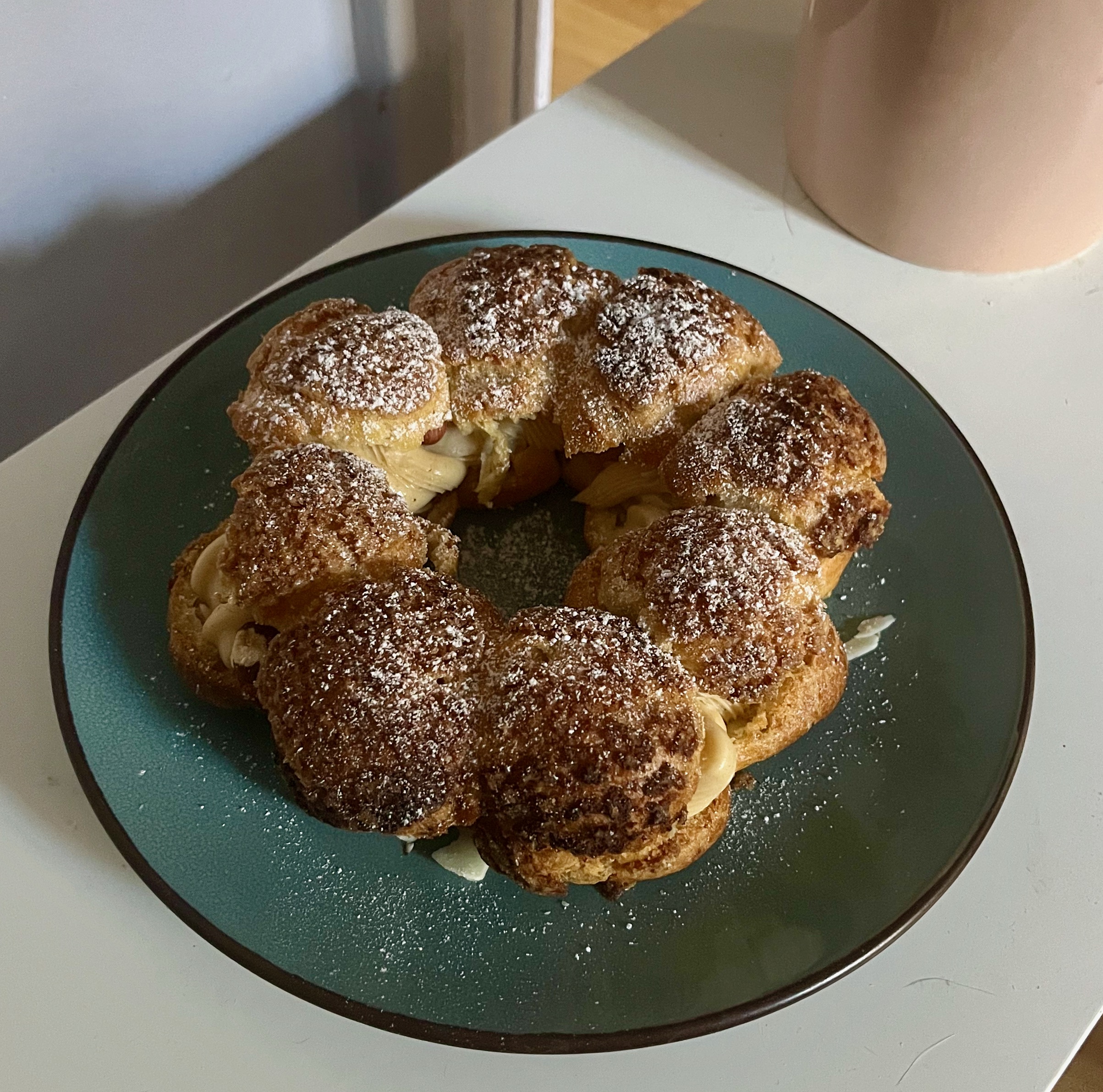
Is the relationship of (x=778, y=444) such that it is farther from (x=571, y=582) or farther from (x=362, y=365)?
(x=362, y=365)

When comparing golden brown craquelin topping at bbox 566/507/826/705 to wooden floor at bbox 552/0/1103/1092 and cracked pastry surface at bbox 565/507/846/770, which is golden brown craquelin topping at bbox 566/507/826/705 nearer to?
cracked pastry surface at bbox 565/507/846/770

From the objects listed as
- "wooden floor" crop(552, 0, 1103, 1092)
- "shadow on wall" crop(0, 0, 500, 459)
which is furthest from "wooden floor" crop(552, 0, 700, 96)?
"shadow on wall" crop(0, 0, 500, 459)

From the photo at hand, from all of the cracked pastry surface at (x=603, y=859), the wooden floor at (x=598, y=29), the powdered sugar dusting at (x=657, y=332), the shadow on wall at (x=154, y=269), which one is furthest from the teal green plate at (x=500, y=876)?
the wooden floor at (x=598, y=29)

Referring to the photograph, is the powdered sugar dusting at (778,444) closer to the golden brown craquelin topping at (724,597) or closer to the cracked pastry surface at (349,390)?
the golden brown craquelin topping at (724,597)

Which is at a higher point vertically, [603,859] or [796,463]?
[796,463]

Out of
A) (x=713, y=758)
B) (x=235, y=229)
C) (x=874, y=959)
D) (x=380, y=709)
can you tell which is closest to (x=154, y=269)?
(x=235, y=229)

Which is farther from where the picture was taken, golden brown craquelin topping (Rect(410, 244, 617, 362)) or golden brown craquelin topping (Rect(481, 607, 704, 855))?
golden brown craquelin topping (Rect(410, 244, 617, 362))

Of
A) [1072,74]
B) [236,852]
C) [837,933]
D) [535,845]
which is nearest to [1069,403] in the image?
[1072,74]
